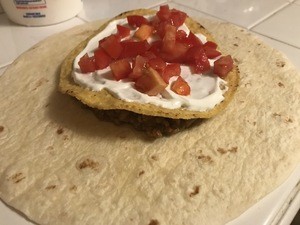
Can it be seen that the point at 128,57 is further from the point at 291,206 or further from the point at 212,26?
the point at 291,206

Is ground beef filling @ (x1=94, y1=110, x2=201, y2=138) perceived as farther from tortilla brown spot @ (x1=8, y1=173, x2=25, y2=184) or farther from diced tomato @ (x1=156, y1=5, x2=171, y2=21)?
diced tomato @ (x1=156, y1=5, x2=171, y2=21)

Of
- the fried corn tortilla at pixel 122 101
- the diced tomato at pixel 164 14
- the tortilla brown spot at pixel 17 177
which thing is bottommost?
the tortilla brown spot at pixel 17 177

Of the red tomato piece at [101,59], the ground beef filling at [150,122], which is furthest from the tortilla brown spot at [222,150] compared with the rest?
the red tomato piece at [101,59]

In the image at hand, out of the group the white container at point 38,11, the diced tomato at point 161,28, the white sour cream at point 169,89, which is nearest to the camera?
the white sour cream at point 169,89

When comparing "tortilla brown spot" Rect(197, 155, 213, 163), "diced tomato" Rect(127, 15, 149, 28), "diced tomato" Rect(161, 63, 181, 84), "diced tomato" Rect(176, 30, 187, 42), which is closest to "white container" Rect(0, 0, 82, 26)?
"diced tomato" Rect(127, 15, 149, 28)

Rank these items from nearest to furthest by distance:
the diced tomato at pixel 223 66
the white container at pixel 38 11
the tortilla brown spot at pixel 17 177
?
1. the tortilla brown spot at pixel 17 177
2. the diced tomato at pixel 223 66
3. the white container at pixel 38 11

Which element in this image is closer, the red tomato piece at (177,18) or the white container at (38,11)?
the red tomato piece at (177,18)

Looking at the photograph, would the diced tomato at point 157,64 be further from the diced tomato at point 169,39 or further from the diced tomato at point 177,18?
the diced tomato at point 177,18
